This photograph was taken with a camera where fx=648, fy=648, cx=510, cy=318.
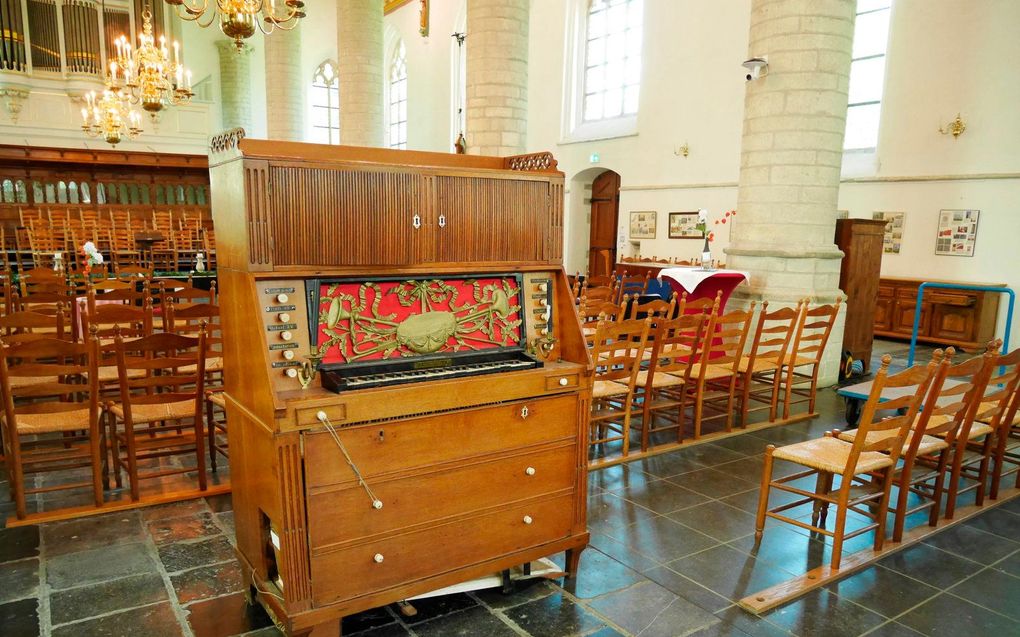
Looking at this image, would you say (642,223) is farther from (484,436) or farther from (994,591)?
(484,436)

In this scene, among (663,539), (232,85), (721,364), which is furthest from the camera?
(232,85)

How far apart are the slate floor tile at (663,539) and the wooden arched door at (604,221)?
9238 mm

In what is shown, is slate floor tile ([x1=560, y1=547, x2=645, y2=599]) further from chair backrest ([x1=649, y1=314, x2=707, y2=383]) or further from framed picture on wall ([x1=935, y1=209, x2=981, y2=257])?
framed picture on wall ([x1=935, y1=209, x2=981, y2=257])

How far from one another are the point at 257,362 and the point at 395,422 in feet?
1.66

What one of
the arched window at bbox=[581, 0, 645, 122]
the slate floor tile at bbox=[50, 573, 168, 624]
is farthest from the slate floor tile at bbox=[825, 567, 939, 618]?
the arched window at bbox=[581, 0, 645, 122]

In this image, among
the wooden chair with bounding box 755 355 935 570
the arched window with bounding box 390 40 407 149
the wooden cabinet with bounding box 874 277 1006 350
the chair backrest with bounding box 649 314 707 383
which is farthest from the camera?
the arched window with bounding box 390 40 407 149

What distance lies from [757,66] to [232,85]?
14829 millimetres

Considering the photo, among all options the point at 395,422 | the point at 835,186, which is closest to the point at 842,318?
the point at 835,186

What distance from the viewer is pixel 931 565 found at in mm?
2924

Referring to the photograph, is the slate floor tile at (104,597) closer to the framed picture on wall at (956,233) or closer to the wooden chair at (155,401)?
the wooden chair at (155,401)

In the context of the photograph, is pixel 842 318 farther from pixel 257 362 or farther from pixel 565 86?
pixel 565 86

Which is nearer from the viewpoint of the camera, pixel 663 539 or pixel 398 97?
pixel 663 539

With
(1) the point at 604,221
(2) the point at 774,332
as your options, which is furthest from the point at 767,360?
(1) the point at 604,221

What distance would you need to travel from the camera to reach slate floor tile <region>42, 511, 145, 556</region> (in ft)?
9.64
